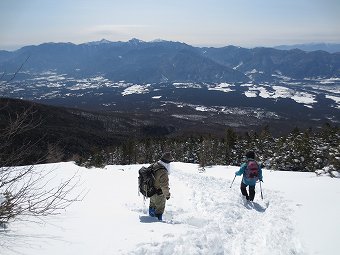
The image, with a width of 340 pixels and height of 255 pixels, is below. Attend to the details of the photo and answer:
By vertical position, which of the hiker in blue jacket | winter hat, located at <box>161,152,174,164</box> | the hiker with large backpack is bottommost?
the hiker in blue jacket

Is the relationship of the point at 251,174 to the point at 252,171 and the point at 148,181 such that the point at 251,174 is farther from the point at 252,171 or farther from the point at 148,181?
the point at 148,181

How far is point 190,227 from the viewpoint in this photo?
28.8 feet

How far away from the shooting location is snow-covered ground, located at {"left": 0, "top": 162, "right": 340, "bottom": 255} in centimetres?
655

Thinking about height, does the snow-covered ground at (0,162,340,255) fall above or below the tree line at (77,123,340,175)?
above

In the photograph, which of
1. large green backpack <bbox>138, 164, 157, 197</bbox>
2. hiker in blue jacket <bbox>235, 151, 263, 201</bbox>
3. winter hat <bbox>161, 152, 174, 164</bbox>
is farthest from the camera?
hiker in blue jacket <bbox>235, 151, 263, 201</bbox>

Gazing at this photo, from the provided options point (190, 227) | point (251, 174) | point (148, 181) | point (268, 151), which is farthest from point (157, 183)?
point (268, 151)

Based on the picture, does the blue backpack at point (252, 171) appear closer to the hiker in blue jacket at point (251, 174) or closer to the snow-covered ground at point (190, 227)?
the hiker in blue jacket at point (251, 174)

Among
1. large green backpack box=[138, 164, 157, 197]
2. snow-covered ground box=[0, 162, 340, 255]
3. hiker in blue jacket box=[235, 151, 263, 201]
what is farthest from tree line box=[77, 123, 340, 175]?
hiker in blue jacket box=[235, 151, 263, 201]

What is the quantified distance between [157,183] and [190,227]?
1.44 m

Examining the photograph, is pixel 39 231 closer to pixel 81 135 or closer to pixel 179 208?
pixel 179 208

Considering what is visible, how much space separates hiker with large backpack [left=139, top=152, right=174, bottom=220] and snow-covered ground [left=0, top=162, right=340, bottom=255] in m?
0.43

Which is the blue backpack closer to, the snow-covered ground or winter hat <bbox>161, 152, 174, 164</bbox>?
the snow-covered ground

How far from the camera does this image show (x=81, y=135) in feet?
479

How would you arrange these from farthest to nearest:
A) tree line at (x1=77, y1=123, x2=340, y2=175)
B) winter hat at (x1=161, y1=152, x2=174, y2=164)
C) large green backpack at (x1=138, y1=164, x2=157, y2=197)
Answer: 1. tree line at (x1=77, y1=123, x2=340, y2=175)
2. large green backpack at (x1=138, y1=164, x2=157, y2=197)
3. winter hat at (x1=161, y1=152, x2=174, y2=164)
